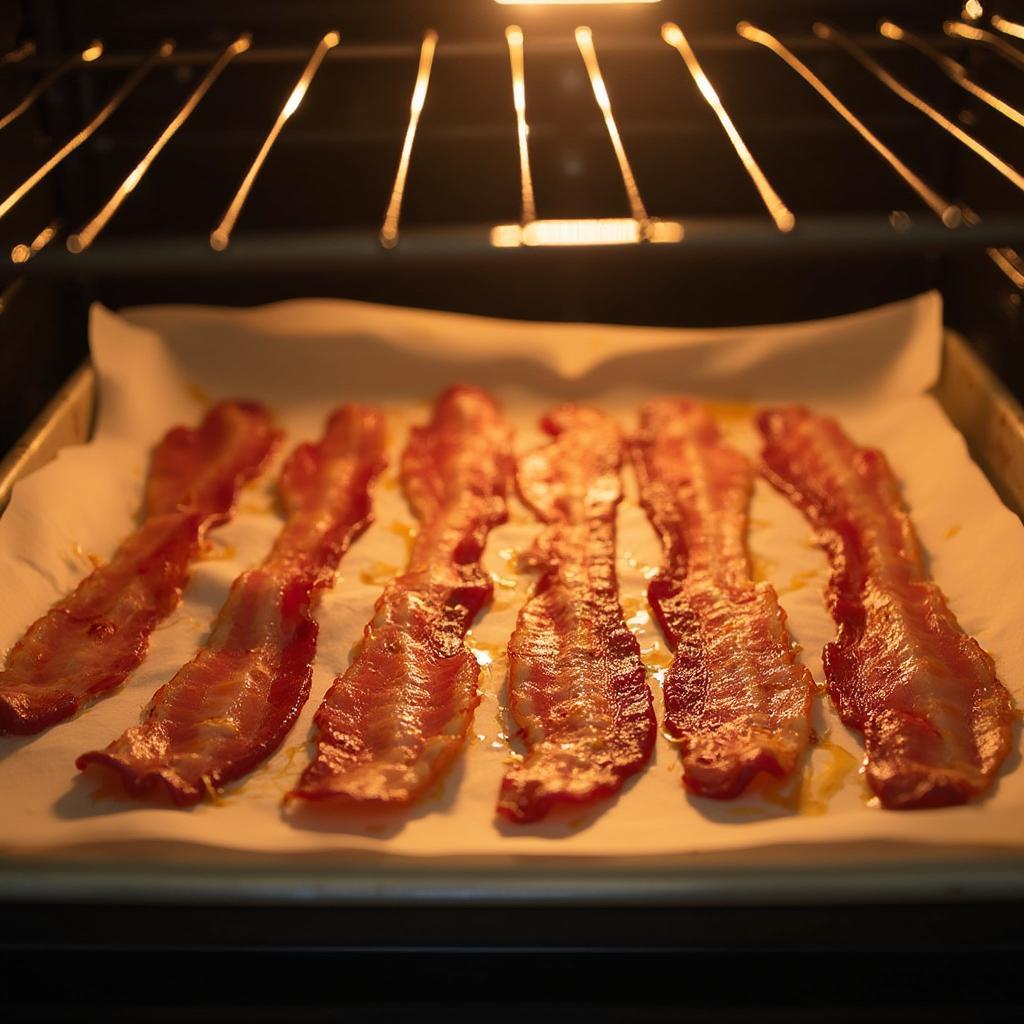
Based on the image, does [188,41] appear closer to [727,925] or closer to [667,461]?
[667,461]

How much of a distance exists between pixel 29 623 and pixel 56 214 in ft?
3.53

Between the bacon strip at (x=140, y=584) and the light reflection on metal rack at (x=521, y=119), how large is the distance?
704 mm

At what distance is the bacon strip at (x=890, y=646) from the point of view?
1690 millimetres

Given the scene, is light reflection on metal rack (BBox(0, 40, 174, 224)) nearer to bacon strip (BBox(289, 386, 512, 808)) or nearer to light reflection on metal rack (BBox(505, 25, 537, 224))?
light reflection on metal rack (BBox(505, 25, 537, 224))

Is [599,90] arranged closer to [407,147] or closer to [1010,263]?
[407,147]

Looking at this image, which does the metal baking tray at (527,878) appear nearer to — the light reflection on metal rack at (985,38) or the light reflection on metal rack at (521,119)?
the light reflection on metal rack at (521,119)

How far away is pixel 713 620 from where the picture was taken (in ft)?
6.72

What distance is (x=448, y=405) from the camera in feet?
8.90

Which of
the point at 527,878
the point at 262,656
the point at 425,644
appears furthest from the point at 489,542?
the point at 527,878

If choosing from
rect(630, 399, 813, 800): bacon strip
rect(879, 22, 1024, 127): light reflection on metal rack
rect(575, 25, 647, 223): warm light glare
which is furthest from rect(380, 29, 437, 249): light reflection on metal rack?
rect(879, 22, 1024, 127): light reflection on metal rack

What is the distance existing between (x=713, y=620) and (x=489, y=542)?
475mm

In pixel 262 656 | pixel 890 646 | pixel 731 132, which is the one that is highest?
pixel 731 132

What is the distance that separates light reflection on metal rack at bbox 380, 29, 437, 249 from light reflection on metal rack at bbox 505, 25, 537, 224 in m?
0.15

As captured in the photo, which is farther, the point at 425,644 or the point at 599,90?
the point at 599,90
